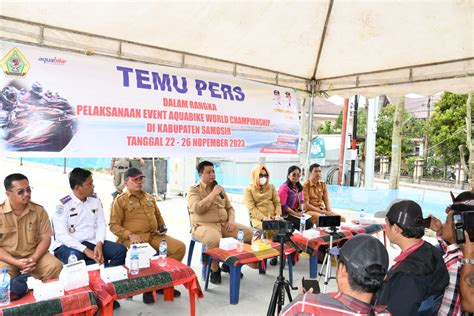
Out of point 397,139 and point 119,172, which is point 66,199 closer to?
point 119,172

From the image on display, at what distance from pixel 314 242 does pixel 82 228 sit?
8.22 ft

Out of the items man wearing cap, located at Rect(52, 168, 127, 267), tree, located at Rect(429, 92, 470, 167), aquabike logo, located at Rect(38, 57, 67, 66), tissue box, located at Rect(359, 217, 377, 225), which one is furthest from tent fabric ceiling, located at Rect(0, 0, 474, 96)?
tree, located at Rect(429, 92, 470, 167)

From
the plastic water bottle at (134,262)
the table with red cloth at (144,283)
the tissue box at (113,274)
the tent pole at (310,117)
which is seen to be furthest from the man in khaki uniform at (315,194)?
the tissue box at (113,274)

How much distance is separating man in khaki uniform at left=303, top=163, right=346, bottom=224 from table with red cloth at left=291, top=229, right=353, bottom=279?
86 cm

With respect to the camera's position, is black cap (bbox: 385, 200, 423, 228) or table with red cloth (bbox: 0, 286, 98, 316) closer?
black cap (bbox: 385, 200, 423, 228)

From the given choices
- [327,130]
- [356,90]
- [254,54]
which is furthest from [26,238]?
[327,130]

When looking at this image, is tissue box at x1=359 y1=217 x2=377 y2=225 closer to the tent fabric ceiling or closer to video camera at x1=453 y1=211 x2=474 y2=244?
the tent fabric ceiling

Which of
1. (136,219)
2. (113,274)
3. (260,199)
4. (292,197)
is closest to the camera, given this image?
(113,274)

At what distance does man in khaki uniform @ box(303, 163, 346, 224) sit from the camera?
539 cm

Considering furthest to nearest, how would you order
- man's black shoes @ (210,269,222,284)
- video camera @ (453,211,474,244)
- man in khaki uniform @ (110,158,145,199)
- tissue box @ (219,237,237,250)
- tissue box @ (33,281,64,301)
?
man in khaki uniform @ (110,158,145,199), man's black shoes @ (210,269,222,284), tissue box @ (219,237,237,250), tissue box @ (33,281,64,301), video camera @ (453,211,474,244)

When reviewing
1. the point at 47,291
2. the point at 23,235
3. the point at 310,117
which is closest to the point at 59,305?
the point at 47,291

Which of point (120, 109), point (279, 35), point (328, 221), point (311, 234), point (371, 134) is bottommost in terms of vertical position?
point (311, 234)

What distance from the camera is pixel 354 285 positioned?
125cm

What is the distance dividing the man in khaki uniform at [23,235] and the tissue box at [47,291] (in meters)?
0.68
